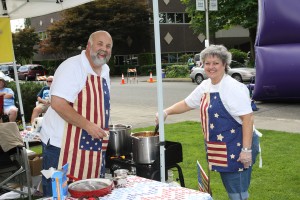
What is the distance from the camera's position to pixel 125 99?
16047 millimetres

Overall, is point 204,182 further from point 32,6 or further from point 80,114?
point 32,6

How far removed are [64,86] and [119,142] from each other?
913 mm

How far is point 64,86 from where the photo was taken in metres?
2.72

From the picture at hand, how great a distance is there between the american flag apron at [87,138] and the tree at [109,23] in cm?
3171

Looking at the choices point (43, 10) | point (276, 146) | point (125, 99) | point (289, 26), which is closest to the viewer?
point (43, 10)

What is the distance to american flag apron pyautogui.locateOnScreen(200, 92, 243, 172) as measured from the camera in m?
2.87

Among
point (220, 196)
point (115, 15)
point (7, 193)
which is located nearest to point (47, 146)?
point (7, 193)

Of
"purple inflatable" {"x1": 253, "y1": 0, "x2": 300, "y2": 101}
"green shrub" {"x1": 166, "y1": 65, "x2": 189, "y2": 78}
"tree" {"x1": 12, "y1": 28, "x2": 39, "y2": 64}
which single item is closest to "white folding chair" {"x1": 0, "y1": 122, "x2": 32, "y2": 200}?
"purple inflatable" {"x1": 253, "y1": 0, "x2": 300, "y2": 101}

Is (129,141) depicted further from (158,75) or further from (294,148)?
(294,148)

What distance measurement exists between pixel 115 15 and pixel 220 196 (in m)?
31.5

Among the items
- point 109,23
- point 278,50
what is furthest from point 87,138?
point 109,23

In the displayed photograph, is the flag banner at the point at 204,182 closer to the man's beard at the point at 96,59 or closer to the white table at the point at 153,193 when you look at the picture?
the white table at the point at 153,193

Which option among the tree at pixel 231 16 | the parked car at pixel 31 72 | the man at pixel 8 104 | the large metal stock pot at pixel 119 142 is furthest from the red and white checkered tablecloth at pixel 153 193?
the parked car at pixel 31 72

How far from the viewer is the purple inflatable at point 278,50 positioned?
8.02 meters
